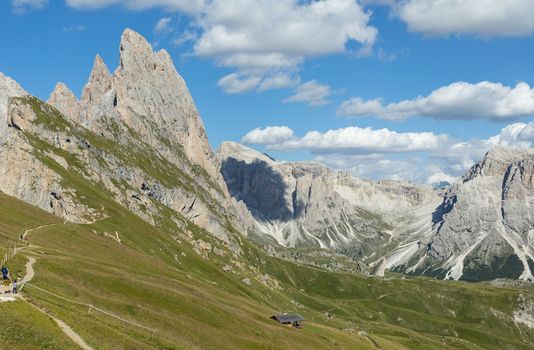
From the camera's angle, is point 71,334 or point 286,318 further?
point 286,318

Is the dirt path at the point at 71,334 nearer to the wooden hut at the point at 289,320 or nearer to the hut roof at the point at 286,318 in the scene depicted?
the wooden hut at the point at 289,320

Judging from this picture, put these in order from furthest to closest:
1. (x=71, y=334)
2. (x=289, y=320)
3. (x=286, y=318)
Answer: (x=286, y=318)
(x=289, y=320)
(x=71, y=334)

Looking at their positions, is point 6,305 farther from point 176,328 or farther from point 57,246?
point 57,246

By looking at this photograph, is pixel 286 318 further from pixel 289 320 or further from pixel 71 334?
pixel 71 334

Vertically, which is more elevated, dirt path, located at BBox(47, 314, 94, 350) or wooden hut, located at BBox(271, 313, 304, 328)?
dirt path, located at BBox(47, 314, 94, 350)

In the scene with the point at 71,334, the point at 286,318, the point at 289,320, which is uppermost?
the point at 71,334

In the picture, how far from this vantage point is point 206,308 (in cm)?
8631

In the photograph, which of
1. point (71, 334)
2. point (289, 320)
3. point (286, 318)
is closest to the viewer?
point (71, 334)

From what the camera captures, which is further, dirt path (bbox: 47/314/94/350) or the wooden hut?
the wooden hut

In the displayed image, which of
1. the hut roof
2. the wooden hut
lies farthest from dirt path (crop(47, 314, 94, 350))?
the hut roof

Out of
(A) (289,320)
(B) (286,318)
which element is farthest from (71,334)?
(B) (286,318)

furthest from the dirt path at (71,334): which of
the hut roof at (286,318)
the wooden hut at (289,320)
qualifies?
the hut roof at (286,318)

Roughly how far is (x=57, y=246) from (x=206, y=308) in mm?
44112

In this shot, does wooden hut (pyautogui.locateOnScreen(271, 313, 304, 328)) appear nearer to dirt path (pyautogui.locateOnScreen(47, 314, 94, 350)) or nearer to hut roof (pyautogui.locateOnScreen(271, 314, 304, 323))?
hut roof (pyautogui.locateOnScreen(271, 314, 304, 323))
